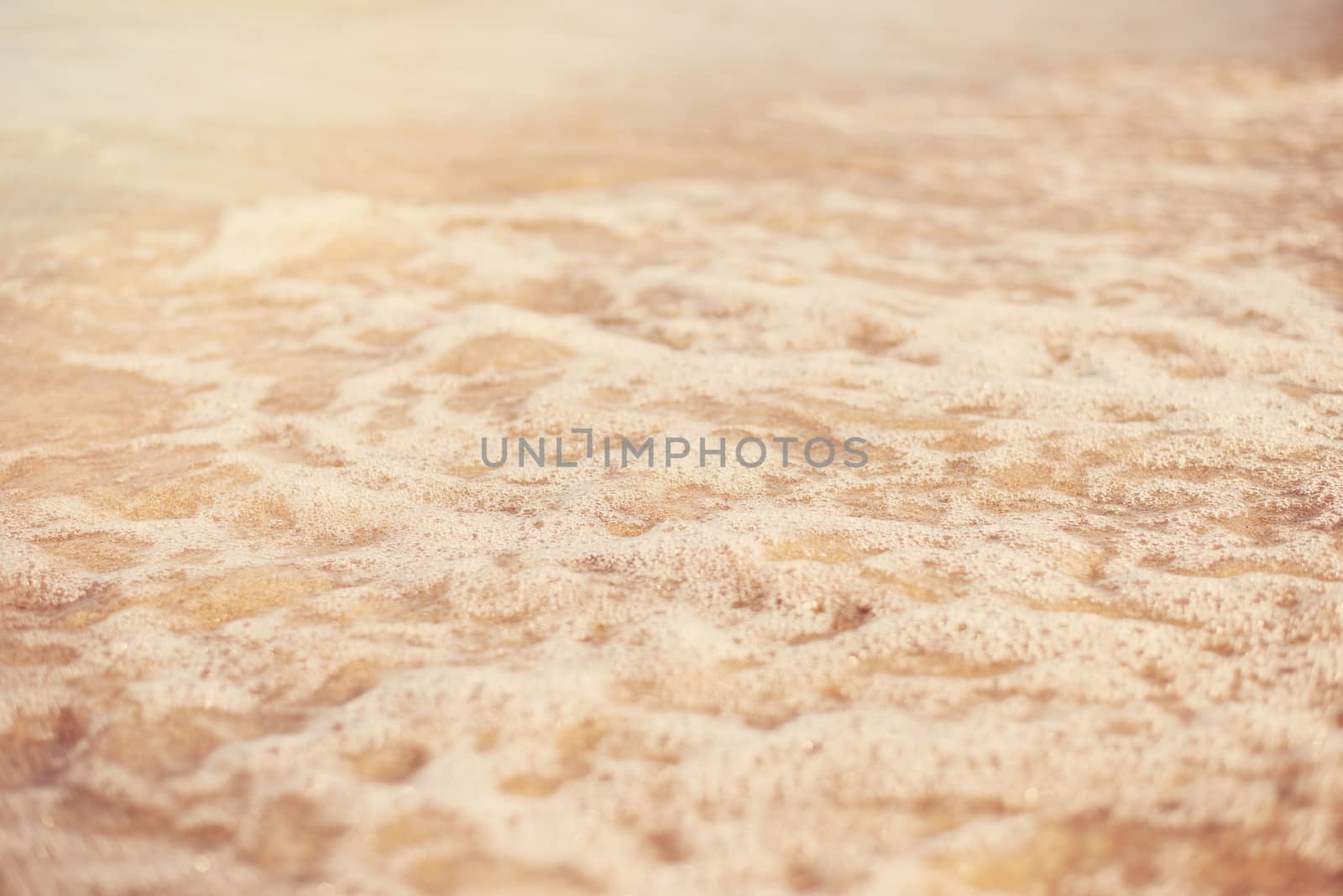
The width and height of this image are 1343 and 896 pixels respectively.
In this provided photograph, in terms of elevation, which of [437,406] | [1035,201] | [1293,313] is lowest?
[437,406]

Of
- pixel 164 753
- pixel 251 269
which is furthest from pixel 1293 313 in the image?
pixel 251 269

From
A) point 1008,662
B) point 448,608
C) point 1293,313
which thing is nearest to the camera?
point 1008,662

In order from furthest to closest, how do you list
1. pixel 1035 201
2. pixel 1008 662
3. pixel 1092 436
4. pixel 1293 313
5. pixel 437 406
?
1. pixel 1035 201
2. pixel 1293 313
3. pixel 437 406
4. pixel 1092 436
5. pixel 1008 662

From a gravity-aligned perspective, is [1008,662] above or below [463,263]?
below

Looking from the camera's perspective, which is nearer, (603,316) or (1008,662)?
(1008,662)

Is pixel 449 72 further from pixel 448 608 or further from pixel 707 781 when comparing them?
pixel 707 781

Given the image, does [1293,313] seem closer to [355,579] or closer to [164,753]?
[355,579]
